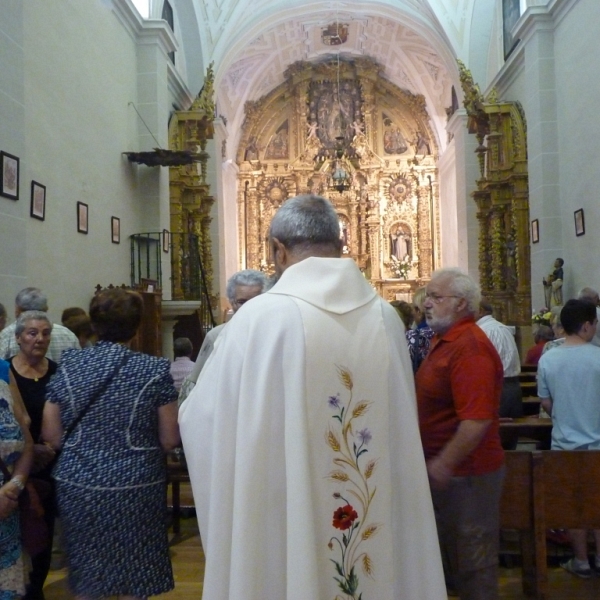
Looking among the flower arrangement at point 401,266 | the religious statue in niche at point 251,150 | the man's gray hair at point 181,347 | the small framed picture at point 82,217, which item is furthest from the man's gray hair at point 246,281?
the religious statue in niche at point 251,150

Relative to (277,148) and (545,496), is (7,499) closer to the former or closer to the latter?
(545,496)

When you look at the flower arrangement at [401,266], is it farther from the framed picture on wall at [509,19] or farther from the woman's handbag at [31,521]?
the woman's handbag at [31,521]

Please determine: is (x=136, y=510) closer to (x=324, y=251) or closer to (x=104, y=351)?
(x=104, y=351)

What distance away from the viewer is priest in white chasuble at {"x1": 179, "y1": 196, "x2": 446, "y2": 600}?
6.45 feet

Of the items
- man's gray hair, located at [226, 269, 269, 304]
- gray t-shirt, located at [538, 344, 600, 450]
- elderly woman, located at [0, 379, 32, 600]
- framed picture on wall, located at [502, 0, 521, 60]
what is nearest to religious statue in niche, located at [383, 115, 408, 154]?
framed picture on wall, located at [502, 0, 521, 60]

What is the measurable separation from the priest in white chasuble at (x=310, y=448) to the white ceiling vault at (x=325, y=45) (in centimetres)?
1484

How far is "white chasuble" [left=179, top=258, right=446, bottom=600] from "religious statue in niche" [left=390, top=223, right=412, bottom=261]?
20677mm

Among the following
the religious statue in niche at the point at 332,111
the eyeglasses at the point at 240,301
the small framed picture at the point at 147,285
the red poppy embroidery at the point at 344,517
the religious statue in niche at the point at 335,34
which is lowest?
the red poppy embroidery at the point at 344,517

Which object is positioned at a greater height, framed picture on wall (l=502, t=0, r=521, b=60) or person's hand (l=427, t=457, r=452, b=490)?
framed picture on wall (l=502, t=0, r=521, b=60)

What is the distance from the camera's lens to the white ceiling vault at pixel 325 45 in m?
16.2

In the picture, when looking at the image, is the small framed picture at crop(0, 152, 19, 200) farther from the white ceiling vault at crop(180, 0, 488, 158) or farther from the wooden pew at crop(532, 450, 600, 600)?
the white ceiling vault at crop(180, 0, 488, 158)

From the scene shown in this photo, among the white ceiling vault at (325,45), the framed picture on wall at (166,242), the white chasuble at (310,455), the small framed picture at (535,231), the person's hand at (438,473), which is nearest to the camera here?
the white chasuble at (310,455)

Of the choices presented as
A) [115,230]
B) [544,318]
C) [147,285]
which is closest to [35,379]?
[147,285]

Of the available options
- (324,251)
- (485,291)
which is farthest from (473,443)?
(485,291)
